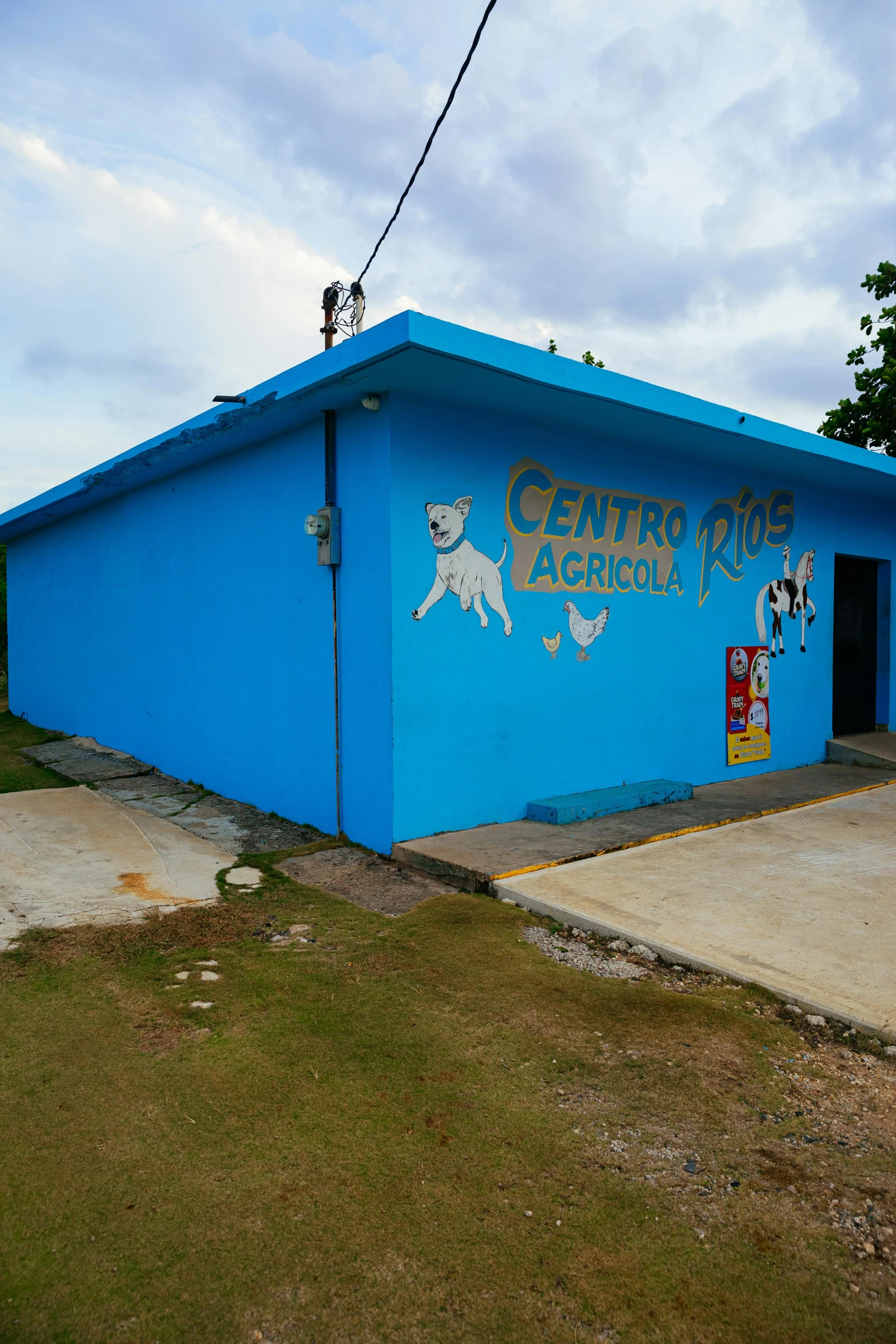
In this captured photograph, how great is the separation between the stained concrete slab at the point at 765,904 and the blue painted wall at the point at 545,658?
1.11 m

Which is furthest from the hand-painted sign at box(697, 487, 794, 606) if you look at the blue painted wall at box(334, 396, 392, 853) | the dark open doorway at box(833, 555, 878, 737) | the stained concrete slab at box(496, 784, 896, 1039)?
the blue painted wall at box(334, 396, 392, 853)

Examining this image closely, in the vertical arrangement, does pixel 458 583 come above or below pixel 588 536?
below

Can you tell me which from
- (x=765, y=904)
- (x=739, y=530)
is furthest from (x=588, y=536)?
(x=765, y=904)

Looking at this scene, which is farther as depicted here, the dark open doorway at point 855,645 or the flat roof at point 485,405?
the dark open doorway at point 855,645

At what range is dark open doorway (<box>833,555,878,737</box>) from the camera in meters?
9.88

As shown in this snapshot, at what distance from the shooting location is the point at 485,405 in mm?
5680

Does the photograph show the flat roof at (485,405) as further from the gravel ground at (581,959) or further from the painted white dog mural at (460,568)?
the gravel ground at (581,959)

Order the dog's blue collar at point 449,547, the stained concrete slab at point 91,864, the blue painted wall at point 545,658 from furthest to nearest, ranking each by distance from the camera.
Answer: the dog's blue collar at point 449,547 → the blue painted wall at point 545,658 → the stained concrete slab at point 91,864

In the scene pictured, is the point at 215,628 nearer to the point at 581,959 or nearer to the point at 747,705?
the point at 581,959

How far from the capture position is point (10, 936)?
394cm

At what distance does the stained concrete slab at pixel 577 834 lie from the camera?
4891 mm

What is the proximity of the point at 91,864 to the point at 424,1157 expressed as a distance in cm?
358

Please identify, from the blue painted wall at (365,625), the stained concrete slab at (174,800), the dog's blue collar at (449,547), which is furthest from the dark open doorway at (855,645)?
the stained concrete slab at (174,800)

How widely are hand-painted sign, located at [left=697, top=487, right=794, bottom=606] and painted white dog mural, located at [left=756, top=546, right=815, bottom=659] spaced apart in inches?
13.2
